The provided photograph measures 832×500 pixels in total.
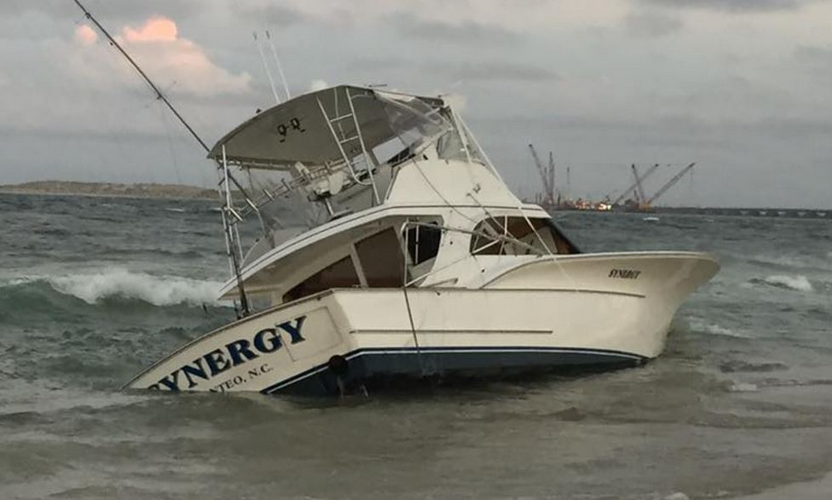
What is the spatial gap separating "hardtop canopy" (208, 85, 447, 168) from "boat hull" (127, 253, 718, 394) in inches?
88.2

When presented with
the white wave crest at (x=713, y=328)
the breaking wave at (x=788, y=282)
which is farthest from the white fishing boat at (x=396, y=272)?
the breaking wave at (x=788, y=282)

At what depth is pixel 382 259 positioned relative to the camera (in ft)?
41.5

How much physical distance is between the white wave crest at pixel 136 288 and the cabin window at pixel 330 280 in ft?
33.6

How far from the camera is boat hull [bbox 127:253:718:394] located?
1063cm

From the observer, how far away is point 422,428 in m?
10.1

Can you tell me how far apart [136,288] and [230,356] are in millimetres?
14046

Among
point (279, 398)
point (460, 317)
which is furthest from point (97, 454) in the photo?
point (460, 317)

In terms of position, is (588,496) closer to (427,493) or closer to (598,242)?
(427,493)

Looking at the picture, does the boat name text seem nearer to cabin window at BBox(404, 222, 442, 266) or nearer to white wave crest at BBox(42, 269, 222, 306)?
cabin window at BBox(404, 222, 442, 266)

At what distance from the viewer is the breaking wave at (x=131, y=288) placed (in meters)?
23.4

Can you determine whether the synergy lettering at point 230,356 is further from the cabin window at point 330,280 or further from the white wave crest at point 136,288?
the white wave crest at point 136,288

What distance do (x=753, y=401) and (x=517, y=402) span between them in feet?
8.97

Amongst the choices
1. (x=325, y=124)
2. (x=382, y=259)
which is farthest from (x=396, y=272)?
(x=325, y=124)

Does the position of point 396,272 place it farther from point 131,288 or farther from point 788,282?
point 788,282
